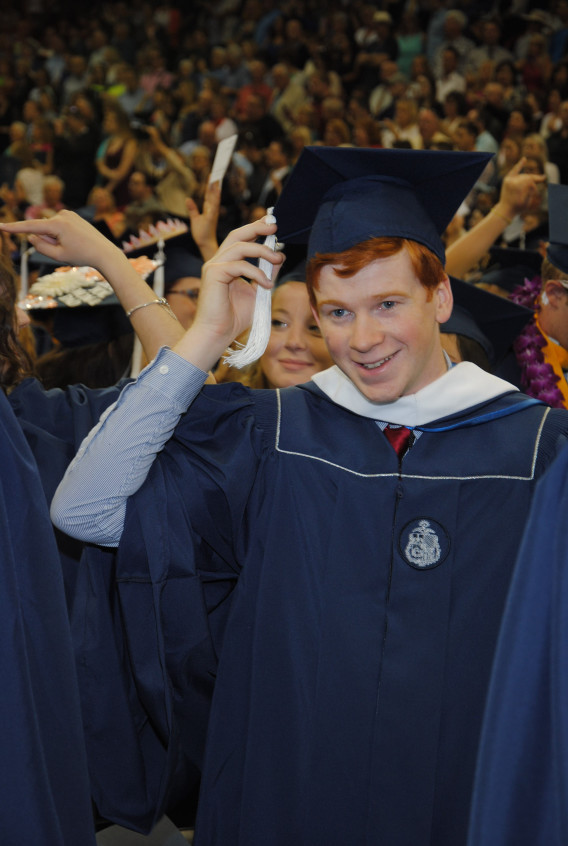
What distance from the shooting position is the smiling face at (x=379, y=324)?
196 cm

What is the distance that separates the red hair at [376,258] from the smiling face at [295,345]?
1175 mm

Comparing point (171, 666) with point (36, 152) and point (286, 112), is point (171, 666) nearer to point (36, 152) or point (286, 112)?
point (286, 112)

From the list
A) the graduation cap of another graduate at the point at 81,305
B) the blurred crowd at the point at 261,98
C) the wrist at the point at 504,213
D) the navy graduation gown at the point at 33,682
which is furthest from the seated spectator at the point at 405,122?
the navy graduation gown at the point at 33,682

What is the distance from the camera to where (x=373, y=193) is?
A: 81.4 inches

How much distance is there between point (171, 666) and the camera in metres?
2.09

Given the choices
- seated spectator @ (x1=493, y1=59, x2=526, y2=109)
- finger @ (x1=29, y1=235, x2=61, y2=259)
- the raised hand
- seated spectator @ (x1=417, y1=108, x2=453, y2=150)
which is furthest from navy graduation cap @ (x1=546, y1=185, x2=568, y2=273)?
seated spectator @ (x1=493, y1=59, x2=526, y2=109)

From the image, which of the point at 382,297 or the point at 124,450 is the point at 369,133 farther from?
the point at 124,450

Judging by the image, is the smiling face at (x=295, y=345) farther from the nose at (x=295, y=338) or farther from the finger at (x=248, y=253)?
the finger at (x=248, y=253)

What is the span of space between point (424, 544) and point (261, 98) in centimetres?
973

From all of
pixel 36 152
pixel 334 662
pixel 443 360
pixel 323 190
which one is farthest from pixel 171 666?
pixel 36 152

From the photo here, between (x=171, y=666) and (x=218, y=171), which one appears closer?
(x=171, y=666)

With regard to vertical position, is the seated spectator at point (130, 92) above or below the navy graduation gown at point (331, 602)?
above

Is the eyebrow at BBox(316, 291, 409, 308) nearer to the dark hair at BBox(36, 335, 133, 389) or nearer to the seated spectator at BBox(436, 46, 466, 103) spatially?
the dark hair at BBox(36, 335, 133, 389)

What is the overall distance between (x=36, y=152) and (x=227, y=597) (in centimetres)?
1138
